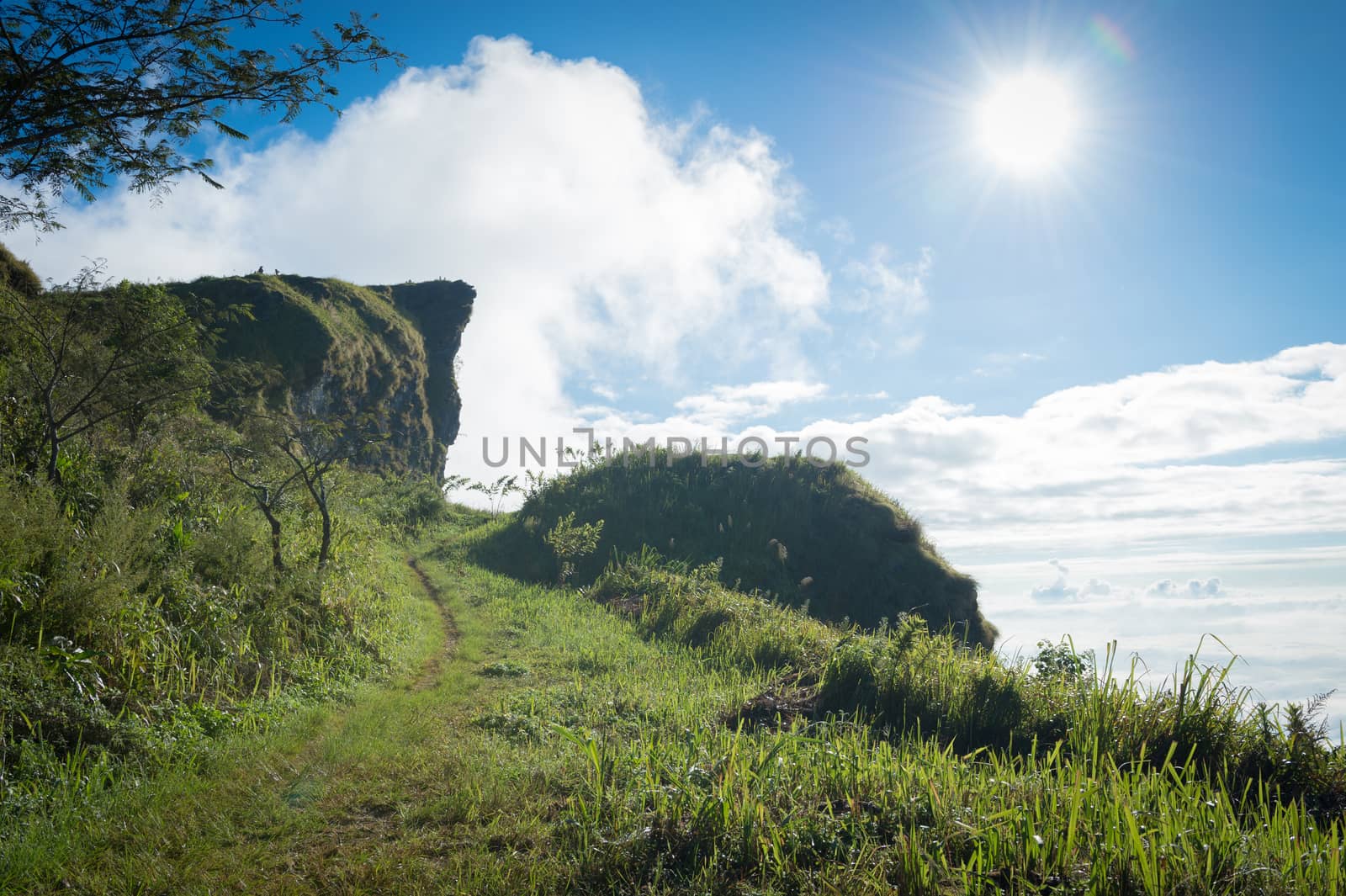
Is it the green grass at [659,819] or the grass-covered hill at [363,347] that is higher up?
the grass-covered hill at [363,347]

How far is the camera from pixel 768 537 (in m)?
22.1

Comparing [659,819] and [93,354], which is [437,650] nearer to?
[93,354]

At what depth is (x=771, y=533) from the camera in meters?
22.3

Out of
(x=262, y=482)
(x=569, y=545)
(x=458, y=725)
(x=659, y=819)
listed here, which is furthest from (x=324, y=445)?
(x=659, y=819)

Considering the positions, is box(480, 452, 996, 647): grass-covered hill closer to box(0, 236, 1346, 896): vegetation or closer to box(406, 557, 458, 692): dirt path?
box(406, 557, 458, 692): dirt path

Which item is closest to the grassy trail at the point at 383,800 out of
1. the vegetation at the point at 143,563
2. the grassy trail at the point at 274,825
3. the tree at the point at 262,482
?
the grassy trail at the point at 274,825

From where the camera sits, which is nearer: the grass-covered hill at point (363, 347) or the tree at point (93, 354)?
the tree at point (93, 354)

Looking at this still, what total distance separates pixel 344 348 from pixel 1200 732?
3459 centimetres

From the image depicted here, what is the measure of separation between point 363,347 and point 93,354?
2752cm

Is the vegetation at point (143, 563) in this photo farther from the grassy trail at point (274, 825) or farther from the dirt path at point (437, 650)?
the dirt path at point (437, 650)

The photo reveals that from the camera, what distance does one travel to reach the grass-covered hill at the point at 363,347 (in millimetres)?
29250

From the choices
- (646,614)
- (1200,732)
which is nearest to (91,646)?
(646,614)

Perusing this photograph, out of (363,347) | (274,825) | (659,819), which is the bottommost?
(274,825)

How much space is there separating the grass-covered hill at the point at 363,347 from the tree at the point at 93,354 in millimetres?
9614
